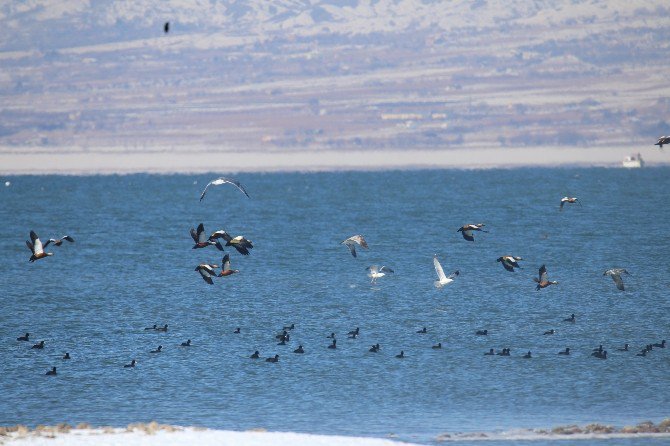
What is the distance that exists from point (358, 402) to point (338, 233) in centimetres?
7428

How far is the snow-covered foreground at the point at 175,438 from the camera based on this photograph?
27.6 meters

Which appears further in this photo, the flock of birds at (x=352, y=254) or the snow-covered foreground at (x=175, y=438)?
the flock of birds at (x=352, y=254)

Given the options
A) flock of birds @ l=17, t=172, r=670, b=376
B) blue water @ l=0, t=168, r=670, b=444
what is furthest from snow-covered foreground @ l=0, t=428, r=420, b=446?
flock of birds @ l=17, t=172, r=670, b=376

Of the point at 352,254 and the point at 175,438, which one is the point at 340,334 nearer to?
the point at 352,254

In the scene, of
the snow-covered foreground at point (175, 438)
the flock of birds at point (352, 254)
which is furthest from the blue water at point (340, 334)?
the snow-covered foreground at point (175, 438)

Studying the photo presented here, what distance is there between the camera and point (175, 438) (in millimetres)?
28141

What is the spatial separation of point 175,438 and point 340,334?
2019cm

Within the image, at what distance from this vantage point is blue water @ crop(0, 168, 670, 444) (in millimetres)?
35031

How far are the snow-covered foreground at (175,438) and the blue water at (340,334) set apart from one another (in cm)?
317

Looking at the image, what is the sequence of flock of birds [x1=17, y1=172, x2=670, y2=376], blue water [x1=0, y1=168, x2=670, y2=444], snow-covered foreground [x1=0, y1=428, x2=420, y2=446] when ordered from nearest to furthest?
snow-covered foreground [x1=0, y1=428, x2=420, y2=446], blue water [x1=0, y1=168, x2=670, y2=444], flock of birds [x1=17, y1=172, x2=670, y2=376]

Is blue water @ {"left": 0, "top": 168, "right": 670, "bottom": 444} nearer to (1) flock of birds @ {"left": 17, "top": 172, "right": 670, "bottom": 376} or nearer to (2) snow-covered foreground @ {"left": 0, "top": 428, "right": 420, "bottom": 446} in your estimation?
(1) flock of birds @ {"left": 17, "top": 172, "right": 670, "bottom": 376}

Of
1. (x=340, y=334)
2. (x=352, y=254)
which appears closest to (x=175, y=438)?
(x=352, y=254)

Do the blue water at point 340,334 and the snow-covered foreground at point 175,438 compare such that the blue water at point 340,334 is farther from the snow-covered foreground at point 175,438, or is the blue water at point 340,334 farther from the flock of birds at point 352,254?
the snow-covered foreground at point 175,438

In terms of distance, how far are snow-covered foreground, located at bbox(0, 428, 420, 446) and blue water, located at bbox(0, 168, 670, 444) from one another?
3.17m
